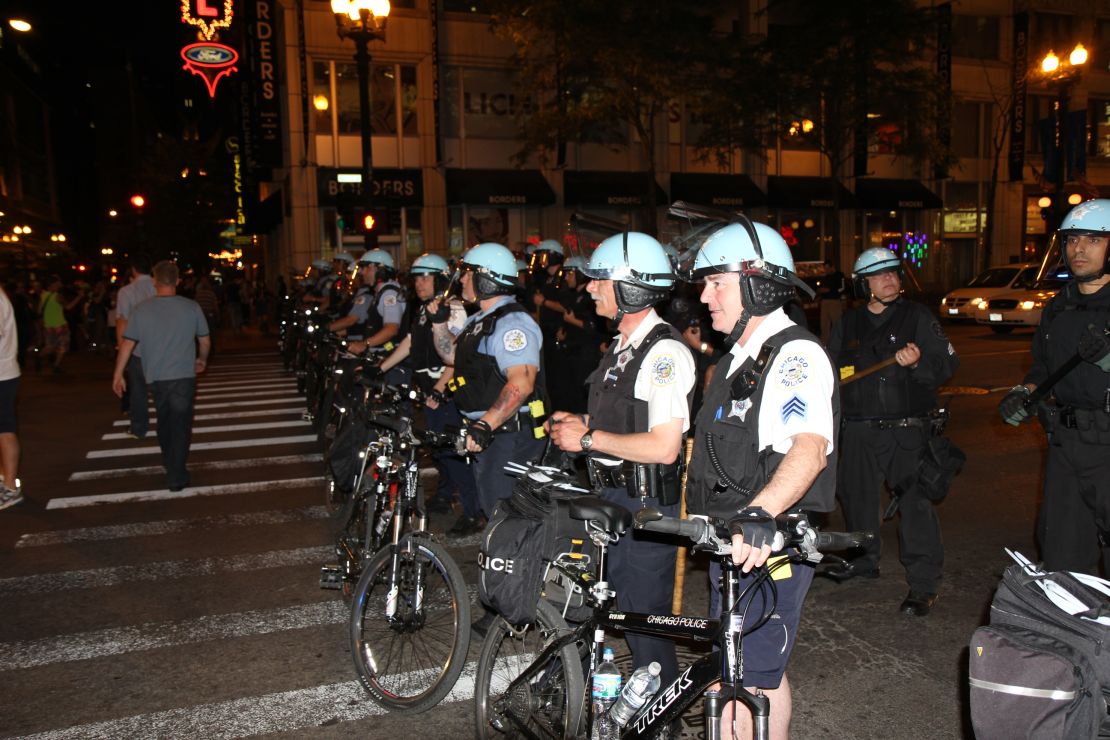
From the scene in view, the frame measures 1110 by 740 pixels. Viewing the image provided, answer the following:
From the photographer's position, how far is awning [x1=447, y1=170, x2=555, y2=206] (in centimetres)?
2966

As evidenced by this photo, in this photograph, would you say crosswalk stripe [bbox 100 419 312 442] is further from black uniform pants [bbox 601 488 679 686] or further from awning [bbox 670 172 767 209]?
awning [bbox 670 172 767 209]

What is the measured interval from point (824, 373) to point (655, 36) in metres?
22.8

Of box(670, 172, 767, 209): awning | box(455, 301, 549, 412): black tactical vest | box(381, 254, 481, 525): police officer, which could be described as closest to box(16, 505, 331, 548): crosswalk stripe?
box(381, 254, 481, 525): police officer

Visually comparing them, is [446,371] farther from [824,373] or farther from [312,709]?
[824,373]

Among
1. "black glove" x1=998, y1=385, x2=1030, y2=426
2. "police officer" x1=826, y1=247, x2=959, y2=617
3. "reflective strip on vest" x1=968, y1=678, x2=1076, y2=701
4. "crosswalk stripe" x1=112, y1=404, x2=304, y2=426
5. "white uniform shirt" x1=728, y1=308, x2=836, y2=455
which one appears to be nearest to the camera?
"reflective strip on vest" x1=968, y1=678, x2=1076, y2=701

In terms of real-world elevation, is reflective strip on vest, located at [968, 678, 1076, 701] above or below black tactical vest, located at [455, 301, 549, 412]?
below

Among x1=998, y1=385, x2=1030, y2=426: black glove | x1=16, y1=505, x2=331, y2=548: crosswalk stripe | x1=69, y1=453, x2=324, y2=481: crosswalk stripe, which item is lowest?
x1=16, y1=505, x2=331, y2=548: crosswalk stripe

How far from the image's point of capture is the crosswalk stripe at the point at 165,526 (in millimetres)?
7492

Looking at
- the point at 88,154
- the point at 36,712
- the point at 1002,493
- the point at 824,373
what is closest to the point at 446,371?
the point at 36,712

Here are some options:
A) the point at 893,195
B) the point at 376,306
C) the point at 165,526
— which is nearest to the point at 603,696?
the point at 165,526

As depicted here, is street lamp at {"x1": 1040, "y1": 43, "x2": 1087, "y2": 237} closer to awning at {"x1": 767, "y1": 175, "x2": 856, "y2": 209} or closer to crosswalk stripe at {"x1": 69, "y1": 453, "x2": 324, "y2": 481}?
awning at {"x1": 767, "y1": 175, "x2": 856, "y2": 209}

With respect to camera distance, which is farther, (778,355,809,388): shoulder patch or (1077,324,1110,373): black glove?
(1077,324,1110,373): black glove

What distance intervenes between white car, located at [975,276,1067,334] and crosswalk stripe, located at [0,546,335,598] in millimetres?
19827

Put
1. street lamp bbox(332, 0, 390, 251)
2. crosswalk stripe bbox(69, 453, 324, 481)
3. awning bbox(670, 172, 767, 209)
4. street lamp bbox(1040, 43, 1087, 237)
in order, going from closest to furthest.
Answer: crosswalk stripe bbox(69, 453, 324, 481), street lamp bbox(332, 0, 390, 251), street lamp bbox(1040, 43, 1087, 237), awning bbox(670, 172, 767, 209)
